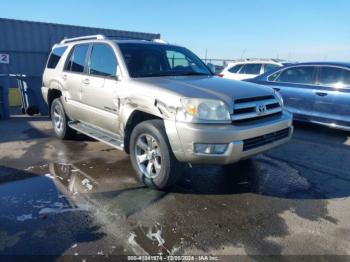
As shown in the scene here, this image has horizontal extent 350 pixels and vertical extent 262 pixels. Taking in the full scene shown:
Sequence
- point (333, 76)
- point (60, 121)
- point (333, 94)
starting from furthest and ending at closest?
point (333, 76)
point (333, 94)
point (60, 121)

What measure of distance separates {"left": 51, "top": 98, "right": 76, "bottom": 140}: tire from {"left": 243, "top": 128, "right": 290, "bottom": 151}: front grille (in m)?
3.87

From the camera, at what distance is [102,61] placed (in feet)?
16.8

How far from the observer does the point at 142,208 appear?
3744 mm

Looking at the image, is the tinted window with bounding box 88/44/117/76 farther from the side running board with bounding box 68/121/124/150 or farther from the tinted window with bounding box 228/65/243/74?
the tinted window with bounding box 228/65/243/74

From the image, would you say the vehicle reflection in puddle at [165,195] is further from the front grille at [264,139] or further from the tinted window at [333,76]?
the tinted window at [333,76]

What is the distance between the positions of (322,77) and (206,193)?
446cm

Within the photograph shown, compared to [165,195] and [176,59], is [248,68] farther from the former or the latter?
[165,195]

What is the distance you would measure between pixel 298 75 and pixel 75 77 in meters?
4.89

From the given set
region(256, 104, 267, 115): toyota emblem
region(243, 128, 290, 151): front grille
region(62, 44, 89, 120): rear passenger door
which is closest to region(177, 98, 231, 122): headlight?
region(243, 128, 290, 151): front grille

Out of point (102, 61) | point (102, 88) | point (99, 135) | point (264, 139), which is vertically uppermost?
point (102, 61)

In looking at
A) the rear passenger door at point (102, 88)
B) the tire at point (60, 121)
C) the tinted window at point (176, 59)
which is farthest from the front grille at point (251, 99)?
the tire at point (60, 121)

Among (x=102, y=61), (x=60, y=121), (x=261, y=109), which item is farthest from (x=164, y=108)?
(x=60, y=121)

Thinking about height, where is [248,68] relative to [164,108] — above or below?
above

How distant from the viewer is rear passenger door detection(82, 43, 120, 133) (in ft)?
15.4
